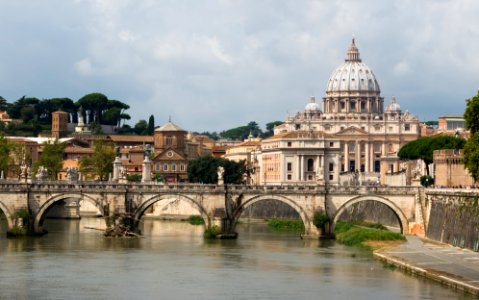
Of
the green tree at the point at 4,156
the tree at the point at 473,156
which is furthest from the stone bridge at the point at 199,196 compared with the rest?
the green tree at the point at 4,156

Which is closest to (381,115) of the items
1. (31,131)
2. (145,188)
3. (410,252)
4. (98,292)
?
(31,131)

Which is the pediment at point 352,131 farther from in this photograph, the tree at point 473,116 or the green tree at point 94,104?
the tree at point 473,116

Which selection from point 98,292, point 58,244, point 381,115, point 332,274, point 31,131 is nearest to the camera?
point 98,292

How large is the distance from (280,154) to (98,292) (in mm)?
87822

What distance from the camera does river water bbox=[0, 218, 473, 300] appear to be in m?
A: 56.4

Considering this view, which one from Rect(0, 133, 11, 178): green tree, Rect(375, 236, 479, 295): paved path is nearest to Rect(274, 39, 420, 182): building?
Rect(0, 133, 11, 178): green tree

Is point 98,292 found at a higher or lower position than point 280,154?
lower

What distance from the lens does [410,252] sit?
223ft

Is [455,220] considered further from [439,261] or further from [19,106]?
[19,106]

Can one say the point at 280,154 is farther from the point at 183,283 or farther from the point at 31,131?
the point at 183,283

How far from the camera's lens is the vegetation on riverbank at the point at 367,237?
76194 mm

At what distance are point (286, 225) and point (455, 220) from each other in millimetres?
29623

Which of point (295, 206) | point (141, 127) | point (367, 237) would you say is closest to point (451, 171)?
point (295, 206)

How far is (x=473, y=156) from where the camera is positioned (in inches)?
2776
